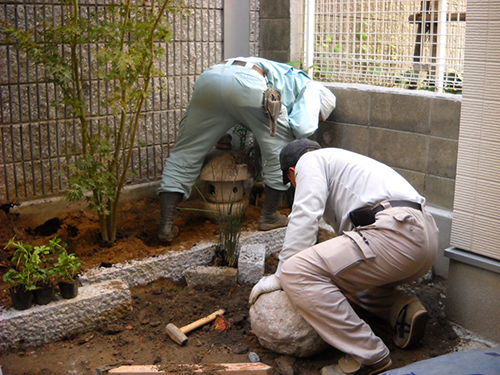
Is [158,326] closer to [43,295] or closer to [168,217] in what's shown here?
[43,295]

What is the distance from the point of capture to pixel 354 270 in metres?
3.35

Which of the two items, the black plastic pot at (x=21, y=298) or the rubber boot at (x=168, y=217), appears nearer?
the black plastic pot at (x=21, y=298)

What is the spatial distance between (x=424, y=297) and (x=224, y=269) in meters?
1.49

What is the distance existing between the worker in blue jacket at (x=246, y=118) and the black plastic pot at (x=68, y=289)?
121 cm

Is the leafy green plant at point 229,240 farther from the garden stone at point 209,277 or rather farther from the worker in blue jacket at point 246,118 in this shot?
the worker in blue jacket at point 246,118

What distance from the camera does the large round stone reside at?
342cm

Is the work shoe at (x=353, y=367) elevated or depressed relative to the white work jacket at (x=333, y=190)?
depressed

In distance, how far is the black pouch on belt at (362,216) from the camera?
3461 mm

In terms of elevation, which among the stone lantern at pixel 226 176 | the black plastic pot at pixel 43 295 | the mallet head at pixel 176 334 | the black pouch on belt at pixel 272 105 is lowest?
the mallet head at pixel 176 334

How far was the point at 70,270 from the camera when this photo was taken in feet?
12.5

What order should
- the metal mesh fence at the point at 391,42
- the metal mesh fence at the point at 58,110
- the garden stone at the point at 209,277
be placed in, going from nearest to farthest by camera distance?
the garden stone at the point at 209,277 → the metal mesh fence at the point at 58,110 → the metal mesh fence at the point at 391,42

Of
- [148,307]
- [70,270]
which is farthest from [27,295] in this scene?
[148,307]

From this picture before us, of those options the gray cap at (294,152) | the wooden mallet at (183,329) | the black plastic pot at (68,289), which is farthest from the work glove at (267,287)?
the black plastic pot at (68,289)

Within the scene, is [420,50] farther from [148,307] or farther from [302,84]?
[148,307]
